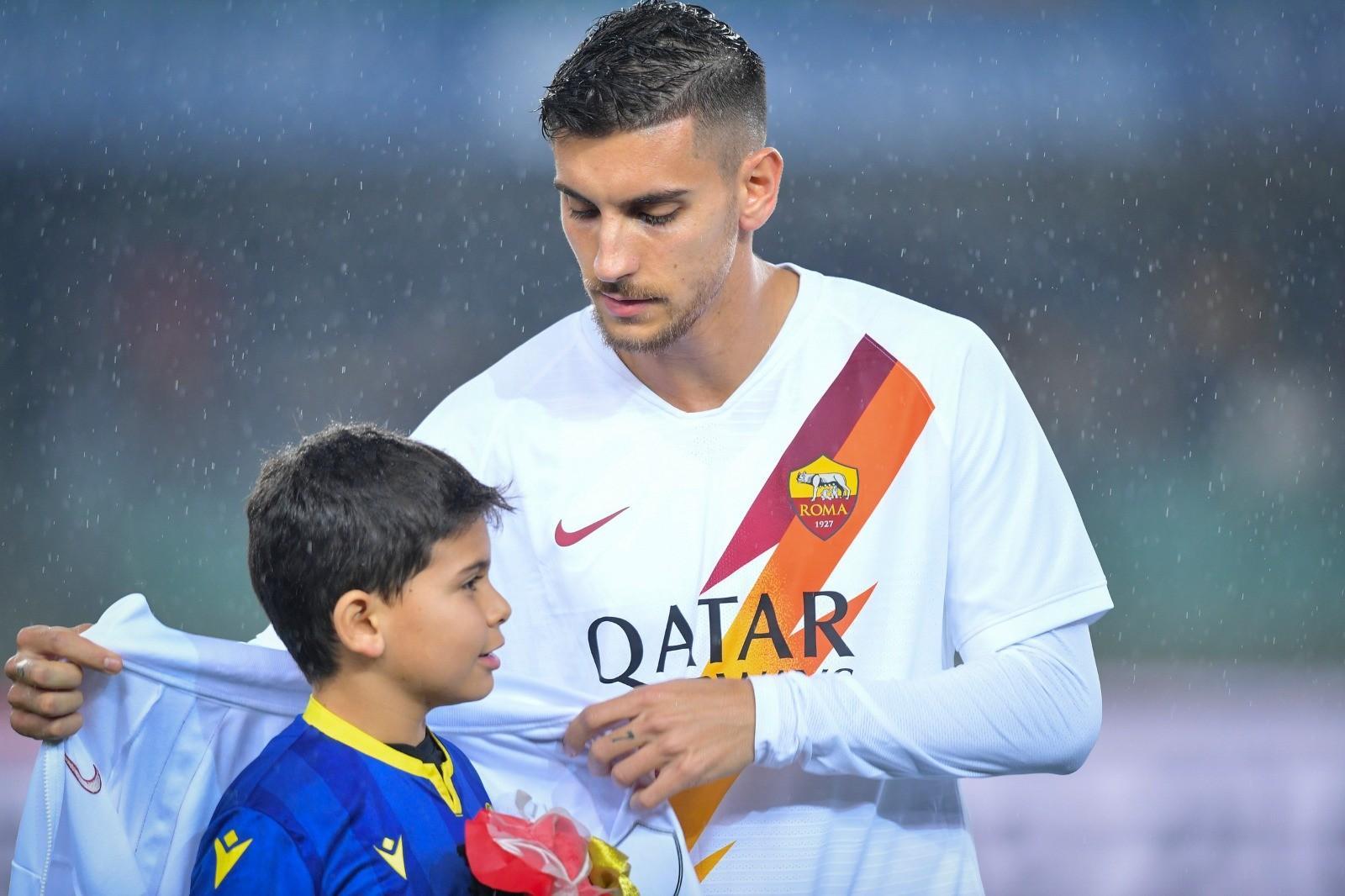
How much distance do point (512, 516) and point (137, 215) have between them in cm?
390

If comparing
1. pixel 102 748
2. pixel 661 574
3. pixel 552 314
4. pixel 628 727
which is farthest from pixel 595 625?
pixel 552 314

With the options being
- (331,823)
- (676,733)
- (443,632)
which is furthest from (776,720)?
(331,823)

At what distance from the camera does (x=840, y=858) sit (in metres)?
1.60

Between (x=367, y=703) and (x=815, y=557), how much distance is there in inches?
22.2

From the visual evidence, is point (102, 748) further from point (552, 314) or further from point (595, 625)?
point (552, 314)

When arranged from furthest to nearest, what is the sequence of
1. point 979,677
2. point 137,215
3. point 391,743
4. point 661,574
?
point 137,215
point 661,574
point 979,677
point 391,743

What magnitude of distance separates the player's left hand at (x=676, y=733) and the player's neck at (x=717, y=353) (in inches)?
15.7

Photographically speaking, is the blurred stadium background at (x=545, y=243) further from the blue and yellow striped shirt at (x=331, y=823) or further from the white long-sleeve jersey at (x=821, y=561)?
the blue and yellow striped shirt at (x=331, y=823)

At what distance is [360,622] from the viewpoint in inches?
53.1

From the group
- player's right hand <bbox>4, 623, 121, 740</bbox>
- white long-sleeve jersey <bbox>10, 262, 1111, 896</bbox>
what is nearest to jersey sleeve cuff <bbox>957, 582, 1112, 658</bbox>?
white long-sleeve jersey <bbox>10, 262, 1111, 896</bbox>

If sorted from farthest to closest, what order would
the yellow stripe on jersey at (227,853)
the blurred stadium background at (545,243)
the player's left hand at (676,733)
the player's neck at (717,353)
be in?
the blurred stadium background at (545,243)
the player's neck at (717,353)
the player's left hand at (676,733)
the yellow stripe on jersey at (227,853)

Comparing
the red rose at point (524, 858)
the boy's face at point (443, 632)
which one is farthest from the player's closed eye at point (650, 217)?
the red rose at point (524, 858)

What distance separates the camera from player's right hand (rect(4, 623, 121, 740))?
1.37m

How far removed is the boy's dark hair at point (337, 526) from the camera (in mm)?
1341
